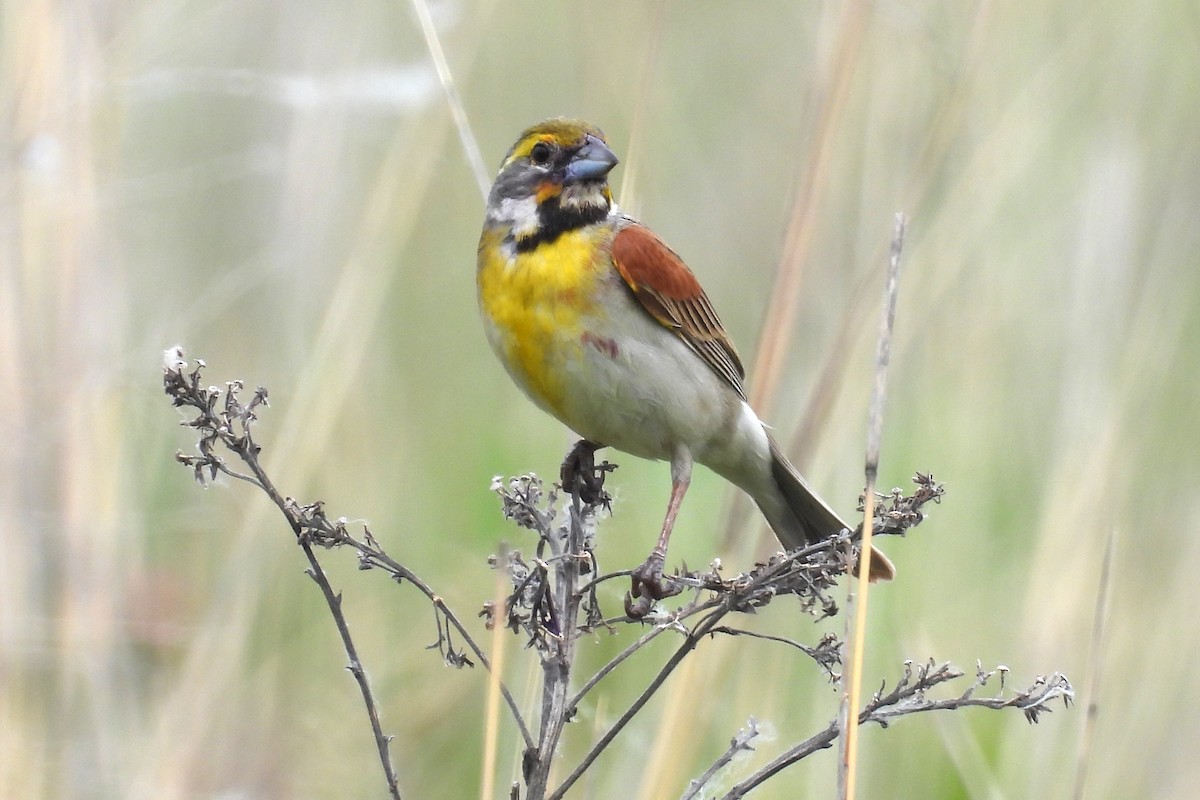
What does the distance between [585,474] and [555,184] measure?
72cm

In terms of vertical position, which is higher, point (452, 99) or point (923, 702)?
point (452, 99)

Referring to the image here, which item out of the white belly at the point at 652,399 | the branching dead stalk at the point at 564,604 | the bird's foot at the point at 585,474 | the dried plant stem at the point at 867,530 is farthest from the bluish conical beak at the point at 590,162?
the dried plant stem at the point at 867,530

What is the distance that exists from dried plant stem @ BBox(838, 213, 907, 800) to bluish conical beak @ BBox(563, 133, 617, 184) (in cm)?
133

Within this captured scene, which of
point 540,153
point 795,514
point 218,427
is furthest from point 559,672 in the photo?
point 540,153

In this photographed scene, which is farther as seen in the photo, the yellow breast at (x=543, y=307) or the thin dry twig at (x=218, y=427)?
the yellow breast at (x=543, y=307)

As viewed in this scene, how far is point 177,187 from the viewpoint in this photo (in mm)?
4320

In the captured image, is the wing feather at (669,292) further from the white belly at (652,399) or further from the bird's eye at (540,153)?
the bird's eye at (540,153)

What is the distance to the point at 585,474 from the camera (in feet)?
10.5

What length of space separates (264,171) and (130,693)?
1624 mm

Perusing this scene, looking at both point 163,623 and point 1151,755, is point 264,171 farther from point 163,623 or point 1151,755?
point 1151,755

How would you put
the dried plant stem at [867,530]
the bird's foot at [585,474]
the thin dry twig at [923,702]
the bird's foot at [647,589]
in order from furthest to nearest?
the bird's foot at [585,474] < the bird's foot at [647,589] < the thin dry twig at [923,702] < the dried plant stem at [867,530]

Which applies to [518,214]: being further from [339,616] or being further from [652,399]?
[339,616]

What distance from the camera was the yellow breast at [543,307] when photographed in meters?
3.28

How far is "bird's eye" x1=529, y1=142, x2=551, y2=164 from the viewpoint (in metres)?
3.50
